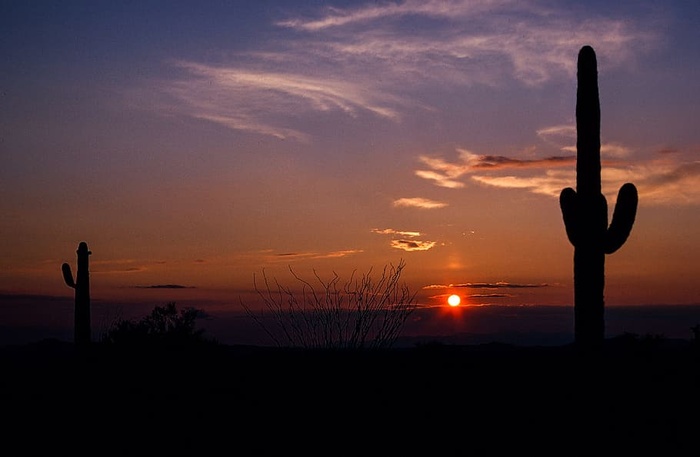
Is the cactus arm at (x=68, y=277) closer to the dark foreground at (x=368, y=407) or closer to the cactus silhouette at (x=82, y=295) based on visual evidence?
the cactus silhouette at (x=82, y=295)

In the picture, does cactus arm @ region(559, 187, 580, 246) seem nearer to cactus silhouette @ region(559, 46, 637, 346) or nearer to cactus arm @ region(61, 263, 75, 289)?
cactus silhouette @ region(559, 46, 637, 346)

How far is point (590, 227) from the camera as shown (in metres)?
11.6

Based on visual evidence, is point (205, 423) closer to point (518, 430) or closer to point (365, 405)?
point (365, 405)

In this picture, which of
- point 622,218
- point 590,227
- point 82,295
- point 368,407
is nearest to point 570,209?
point 590,227

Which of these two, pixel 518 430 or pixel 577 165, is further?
pixel 577 165

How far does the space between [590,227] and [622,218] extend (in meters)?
0.50

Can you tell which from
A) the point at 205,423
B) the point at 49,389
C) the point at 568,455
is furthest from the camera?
the point at 49,389

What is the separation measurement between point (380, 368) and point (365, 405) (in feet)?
5.44

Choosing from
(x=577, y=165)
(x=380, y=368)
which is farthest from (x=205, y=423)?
(x=577, y=165)

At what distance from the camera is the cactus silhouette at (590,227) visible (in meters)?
11.4

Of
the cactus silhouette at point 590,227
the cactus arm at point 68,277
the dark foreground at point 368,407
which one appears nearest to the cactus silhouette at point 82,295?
the cactus arm at point 68,277

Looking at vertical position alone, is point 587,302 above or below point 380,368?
above

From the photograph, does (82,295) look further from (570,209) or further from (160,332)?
Result: (570,209)

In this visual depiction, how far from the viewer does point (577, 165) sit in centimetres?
1210
